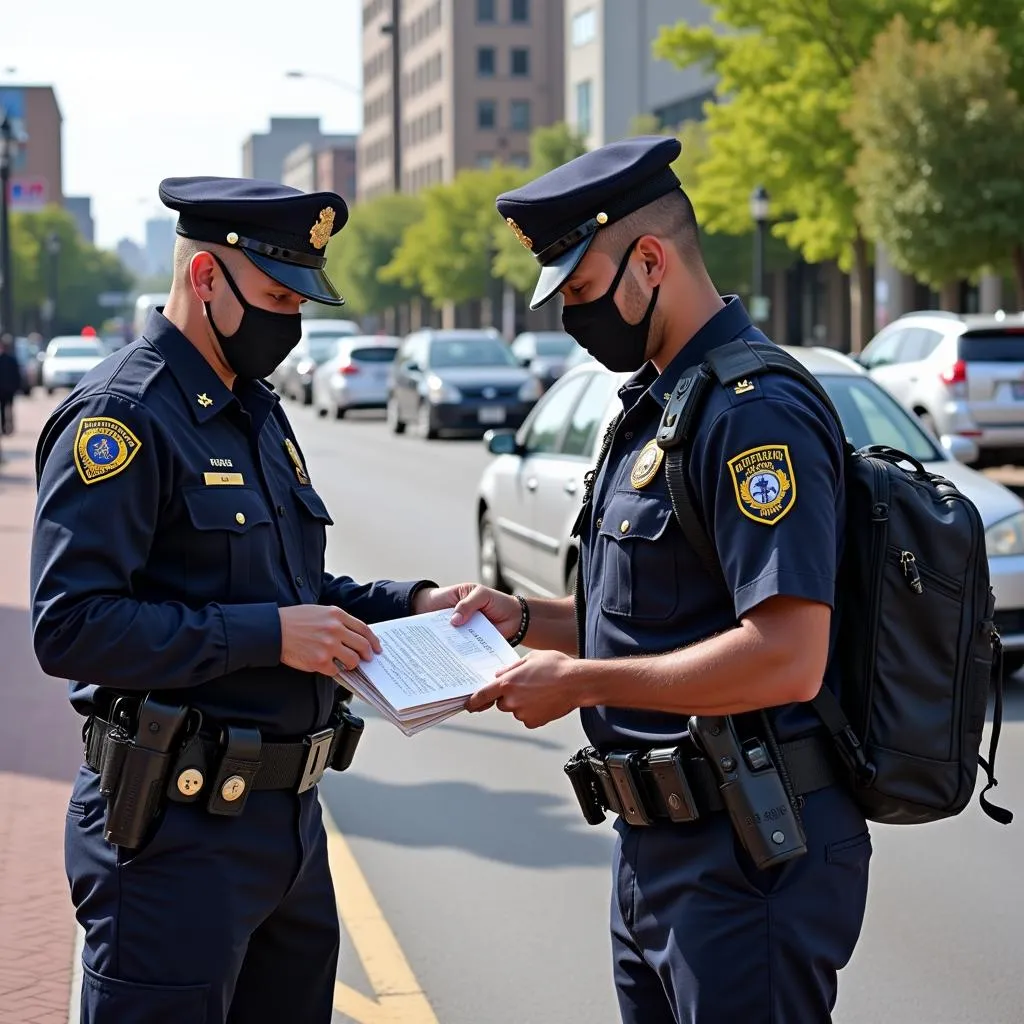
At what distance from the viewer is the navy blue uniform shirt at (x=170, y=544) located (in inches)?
121

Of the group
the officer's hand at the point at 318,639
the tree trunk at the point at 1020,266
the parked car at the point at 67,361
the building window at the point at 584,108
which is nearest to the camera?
the officer's hand at the point at 318,639

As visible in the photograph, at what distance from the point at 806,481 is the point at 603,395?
7.13 meters

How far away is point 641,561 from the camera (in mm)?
3039

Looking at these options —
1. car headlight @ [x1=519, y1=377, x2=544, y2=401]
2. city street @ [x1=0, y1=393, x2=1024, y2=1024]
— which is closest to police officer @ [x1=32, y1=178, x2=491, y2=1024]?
city street @ [x1=0, y1=393, x2=1024, y2=1024]

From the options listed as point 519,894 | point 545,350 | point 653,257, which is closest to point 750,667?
point 653,257

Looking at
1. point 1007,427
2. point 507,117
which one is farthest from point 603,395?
point 507,117

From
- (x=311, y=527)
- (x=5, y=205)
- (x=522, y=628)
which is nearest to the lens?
(x=311, y=527)

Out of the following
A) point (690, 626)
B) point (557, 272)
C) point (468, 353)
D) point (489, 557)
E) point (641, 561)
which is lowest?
point (489, 557)

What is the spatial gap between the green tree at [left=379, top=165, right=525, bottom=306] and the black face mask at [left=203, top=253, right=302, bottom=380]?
76.1 metres

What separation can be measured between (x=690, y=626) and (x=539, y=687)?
0.28 meters

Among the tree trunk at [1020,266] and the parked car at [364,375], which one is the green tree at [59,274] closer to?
the parked car at [364,375]

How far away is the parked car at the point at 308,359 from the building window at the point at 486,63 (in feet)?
217

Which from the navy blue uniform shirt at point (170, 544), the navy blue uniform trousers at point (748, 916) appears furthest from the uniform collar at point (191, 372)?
the navy blue uniform trousers at point (748, 916)

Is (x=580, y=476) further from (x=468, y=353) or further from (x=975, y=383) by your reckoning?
(x=468, y=353)
